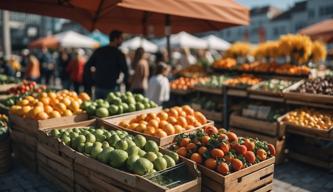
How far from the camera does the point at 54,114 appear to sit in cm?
507

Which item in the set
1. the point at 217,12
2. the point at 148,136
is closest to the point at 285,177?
the point at 148,136

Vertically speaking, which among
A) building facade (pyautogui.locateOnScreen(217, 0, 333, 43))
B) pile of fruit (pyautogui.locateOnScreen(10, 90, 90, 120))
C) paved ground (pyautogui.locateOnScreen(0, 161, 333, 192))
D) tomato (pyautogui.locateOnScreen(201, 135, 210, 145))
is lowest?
paved ground (pyautogui.locateOnScreen(0, 161, 333, 192))

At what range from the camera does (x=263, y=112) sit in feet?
22.6

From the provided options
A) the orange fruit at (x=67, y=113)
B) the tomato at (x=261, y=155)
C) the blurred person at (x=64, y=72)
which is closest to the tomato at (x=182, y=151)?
the tomato at (x=261, y=155)

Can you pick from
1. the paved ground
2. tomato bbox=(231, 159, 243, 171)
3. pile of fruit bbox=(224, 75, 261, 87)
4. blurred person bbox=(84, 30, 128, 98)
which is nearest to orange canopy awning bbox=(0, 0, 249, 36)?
blurred person bbox=(84, 30, 128, 98)

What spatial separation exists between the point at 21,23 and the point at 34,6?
68676mm

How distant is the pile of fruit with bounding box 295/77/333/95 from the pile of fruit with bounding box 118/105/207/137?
271cm

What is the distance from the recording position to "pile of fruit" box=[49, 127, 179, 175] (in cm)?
345

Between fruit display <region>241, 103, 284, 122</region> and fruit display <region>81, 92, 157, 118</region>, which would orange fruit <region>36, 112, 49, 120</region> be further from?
fruit display <region>241, 103, 284, 122</region>

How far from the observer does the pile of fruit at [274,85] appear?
22.8ft

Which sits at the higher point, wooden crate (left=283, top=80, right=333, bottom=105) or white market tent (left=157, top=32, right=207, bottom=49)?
white market tent (left=157, top=32, right=207, bottom=49)

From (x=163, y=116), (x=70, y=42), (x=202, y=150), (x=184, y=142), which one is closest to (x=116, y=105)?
(x=163, y=116)

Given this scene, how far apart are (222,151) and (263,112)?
3.55 meters

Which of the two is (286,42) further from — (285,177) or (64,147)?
(64,147)
